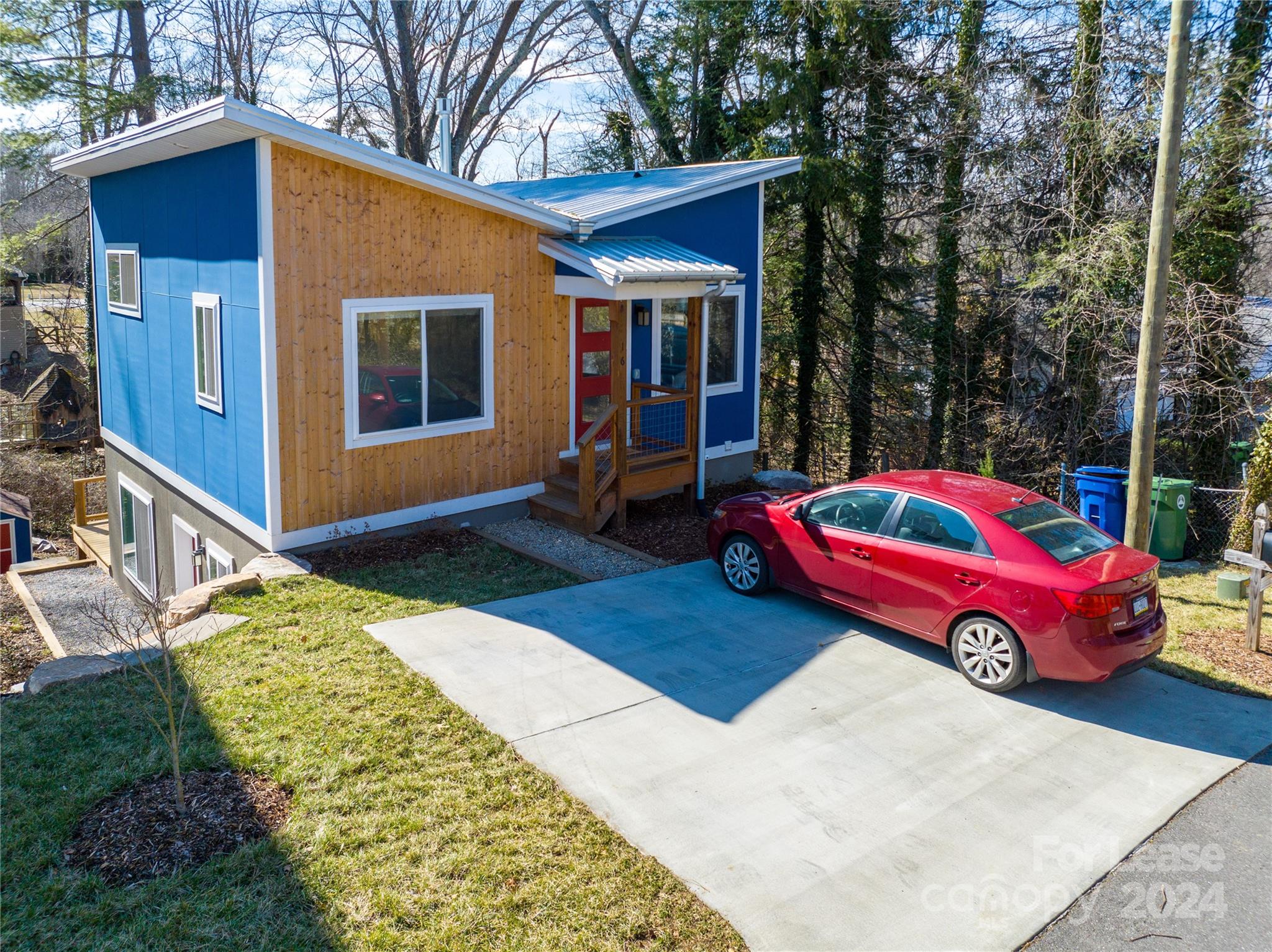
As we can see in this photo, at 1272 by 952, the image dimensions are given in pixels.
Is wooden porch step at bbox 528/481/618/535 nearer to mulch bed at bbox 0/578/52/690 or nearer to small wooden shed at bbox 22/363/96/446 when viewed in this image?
mulch bed at bbox 0/578/52/690

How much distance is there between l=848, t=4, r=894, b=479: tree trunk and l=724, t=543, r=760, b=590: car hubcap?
9482 mm

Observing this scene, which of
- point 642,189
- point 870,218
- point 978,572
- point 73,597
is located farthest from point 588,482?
point 73,597

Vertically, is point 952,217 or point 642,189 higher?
point 952,217

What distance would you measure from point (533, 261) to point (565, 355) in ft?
3.99

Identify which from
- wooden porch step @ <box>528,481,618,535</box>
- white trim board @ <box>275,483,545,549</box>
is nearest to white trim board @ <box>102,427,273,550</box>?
white trim board @ <box>275,483,545,549</box>

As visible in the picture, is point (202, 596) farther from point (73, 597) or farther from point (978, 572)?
point (73, 597)

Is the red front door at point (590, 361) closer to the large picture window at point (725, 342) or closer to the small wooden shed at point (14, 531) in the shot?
the large picture window at point (725, 342)

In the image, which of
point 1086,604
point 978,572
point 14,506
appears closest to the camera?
point 1086,604

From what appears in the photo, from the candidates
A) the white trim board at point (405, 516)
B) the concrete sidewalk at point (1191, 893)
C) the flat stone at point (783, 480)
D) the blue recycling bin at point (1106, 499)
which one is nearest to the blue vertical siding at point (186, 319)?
the white trim board at point (405, 516)

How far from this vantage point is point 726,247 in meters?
13.5

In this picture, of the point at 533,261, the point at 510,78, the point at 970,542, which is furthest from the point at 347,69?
the point at 970,542

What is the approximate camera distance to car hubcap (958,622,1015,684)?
7.13m

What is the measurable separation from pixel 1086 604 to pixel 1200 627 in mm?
2916

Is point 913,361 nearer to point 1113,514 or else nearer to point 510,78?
point 1113,514
